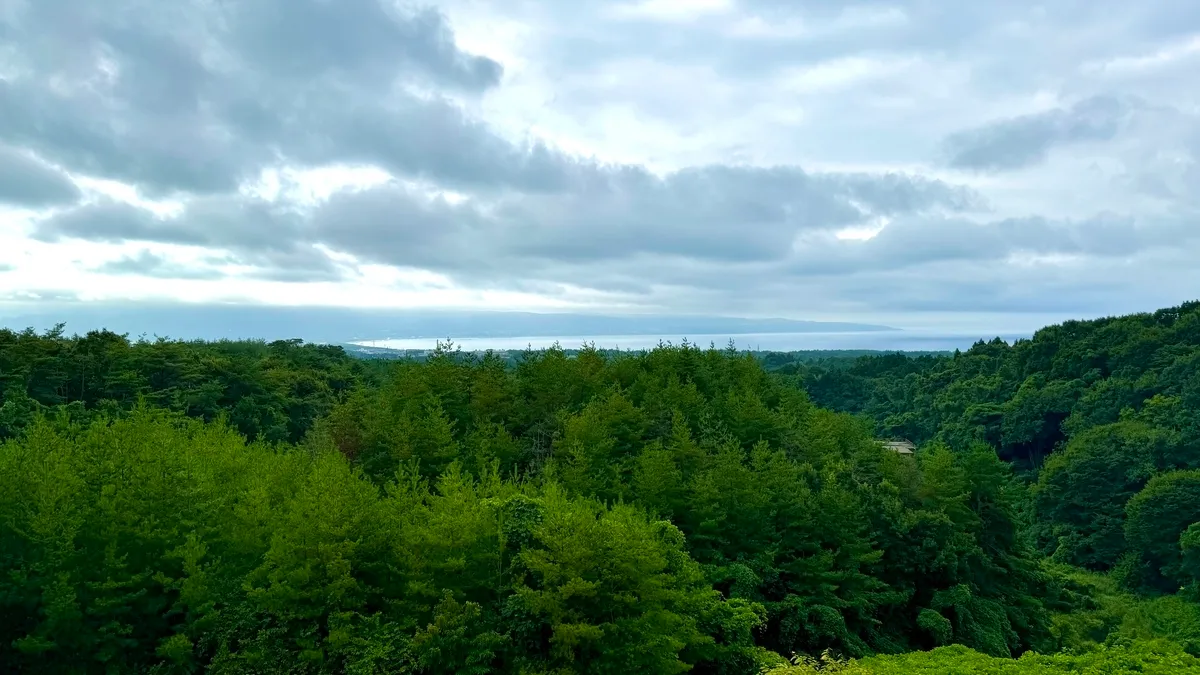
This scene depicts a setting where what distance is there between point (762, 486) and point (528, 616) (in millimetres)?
12271

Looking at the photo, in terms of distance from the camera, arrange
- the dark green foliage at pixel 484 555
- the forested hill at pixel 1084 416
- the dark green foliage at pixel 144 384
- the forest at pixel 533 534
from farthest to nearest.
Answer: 1. the forested hill at pixel 1084 416
2. the dark green foliage at pixel 144 384
3. the forest at pixel 533 534
4. the dark green foliage at pixel 484 555

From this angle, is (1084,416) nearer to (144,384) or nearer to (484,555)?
(484,555)

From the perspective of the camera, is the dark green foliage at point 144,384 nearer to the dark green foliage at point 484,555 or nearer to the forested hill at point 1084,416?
the dark green foliage at point 484,555

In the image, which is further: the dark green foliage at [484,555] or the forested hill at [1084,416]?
the forested hill at [1084,416]

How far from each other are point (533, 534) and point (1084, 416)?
65516 mm

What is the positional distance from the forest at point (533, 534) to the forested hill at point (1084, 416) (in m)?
0.39

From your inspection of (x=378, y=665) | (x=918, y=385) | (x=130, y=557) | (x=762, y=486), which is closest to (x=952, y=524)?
(x=762, y=486)

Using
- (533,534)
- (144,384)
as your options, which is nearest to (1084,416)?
(533,534)

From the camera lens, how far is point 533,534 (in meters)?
21.5

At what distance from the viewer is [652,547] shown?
21.3 metres

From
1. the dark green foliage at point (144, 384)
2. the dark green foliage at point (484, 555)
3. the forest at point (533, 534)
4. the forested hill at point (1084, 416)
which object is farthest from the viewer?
the forested hill at point (1084, 416)

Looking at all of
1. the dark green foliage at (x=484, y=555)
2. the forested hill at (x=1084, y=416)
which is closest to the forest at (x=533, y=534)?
the dark green foliage at (x=484, y=555)

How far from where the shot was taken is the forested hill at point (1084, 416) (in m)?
49.9

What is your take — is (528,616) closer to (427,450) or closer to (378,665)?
(378,665)
